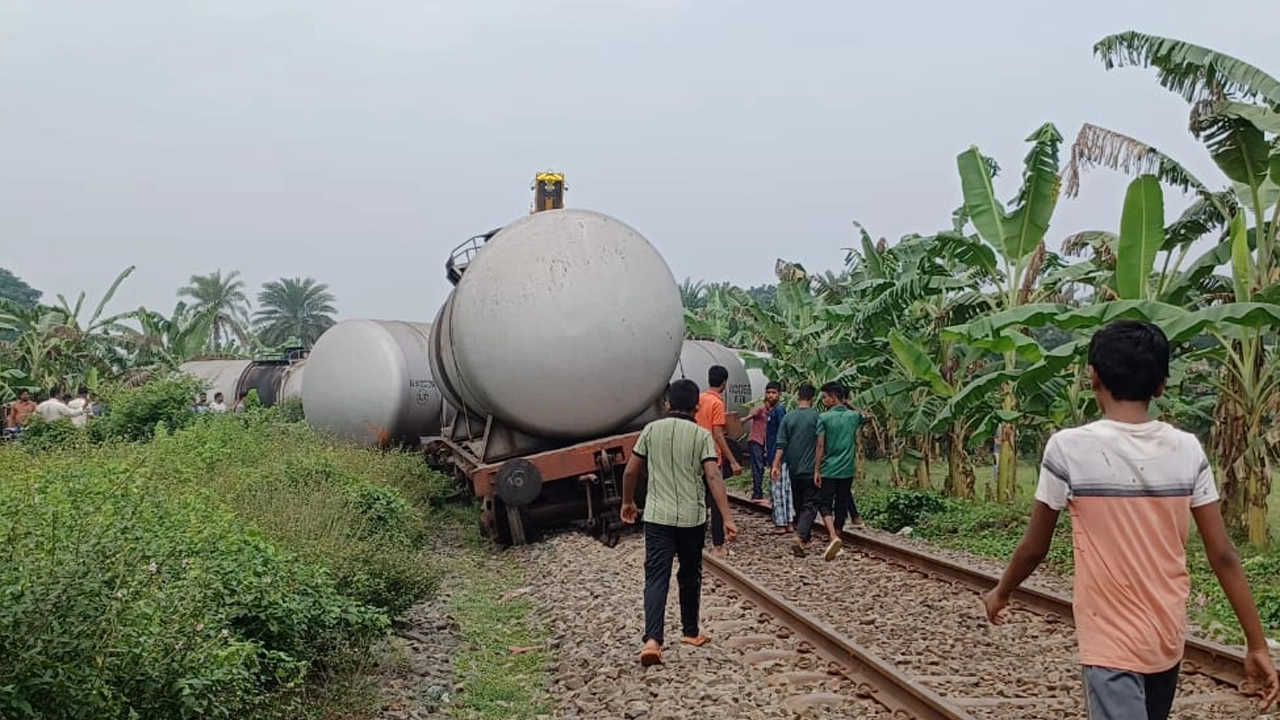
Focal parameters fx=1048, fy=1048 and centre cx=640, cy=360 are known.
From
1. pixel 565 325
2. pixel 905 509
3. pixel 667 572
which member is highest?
pixel 565 325

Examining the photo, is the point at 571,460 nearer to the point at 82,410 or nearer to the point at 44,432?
the point at 44,432

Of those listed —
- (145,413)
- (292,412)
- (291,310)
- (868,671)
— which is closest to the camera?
(868,671)

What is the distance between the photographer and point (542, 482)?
10.6 metres

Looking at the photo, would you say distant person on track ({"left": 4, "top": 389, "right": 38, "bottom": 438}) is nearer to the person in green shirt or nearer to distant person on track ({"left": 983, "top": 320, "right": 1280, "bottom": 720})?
the person in green shirt

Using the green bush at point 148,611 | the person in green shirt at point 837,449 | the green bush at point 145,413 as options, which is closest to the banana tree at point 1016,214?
the person in green shirt at point 837,449

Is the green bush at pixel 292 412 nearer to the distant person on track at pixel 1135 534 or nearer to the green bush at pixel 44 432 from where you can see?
the green bush at pixel 44 432

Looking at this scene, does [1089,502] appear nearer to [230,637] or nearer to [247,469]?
[230,637]

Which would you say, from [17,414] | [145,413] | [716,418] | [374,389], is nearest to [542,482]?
[716,418]

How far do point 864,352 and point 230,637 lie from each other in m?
11.0

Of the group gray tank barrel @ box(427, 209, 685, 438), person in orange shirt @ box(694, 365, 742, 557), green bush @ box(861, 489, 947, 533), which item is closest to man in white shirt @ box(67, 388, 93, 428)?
gray tank barrel @ box(427, 209, 685, 438)

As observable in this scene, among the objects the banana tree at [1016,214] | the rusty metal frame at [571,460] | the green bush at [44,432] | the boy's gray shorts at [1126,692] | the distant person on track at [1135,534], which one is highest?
the banana tree at [1016,214]

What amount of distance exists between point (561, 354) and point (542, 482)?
1.31 m

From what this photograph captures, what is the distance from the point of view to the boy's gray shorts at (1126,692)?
114 inches

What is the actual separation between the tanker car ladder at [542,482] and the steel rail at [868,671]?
331cm
